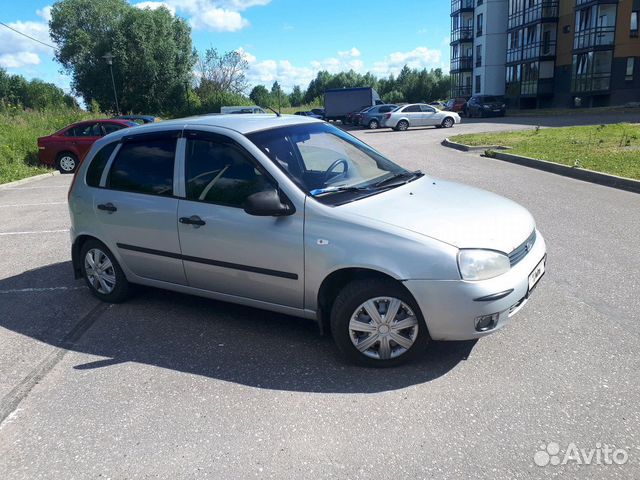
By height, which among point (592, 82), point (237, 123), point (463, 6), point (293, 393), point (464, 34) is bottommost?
point (293, 393)

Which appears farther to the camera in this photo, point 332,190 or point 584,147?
point 584,147

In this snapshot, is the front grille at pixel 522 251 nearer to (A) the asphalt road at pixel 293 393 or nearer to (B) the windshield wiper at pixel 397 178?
(A) the asphalt road at pixel 293 393

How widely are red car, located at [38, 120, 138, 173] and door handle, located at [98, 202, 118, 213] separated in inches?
498

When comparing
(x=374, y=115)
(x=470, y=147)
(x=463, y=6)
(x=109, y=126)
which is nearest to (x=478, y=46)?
(x=463, y=6)

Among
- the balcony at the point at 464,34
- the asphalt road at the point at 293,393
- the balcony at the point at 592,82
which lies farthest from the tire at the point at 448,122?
the balcony at the point at 464,34

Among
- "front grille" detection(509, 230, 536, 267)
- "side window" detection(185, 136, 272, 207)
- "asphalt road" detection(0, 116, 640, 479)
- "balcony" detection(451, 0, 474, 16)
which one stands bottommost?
"asphalt road" detection(0, 116, 640, 479)

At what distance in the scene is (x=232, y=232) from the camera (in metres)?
4.05

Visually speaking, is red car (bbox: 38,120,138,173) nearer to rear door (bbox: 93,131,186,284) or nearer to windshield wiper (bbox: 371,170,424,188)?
rear door (bbox: 93,131,186,284)

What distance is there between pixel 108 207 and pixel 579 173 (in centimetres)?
973

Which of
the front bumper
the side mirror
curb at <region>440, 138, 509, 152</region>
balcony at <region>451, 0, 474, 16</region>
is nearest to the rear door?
the side mirror

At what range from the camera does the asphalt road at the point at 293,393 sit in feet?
9.32

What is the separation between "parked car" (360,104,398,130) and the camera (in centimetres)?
3500

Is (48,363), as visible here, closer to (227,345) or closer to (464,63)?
(227,345)

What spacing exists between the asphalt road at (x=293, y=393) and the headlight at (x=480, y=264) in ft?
2.33
